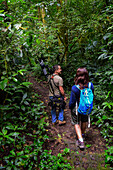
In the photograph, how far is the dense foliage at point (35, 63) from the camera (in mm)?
2564

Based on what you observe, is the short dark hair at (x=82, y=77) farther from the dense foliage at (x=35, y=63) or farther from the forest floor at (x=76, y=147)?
the forest floor at (x=76, y=147)

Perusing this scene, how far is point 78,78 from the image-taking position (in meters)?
2.91

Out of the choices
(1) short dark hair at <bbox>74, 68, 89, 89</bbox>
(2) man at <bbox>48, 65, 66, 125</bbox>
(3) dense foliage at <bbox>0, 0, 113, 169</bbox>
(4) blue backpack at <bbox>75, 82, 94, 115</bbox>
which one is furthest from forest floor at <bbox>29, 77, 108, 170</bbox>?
(1) short dark hair at <bbox>74, 68, 89, 89</bbox>

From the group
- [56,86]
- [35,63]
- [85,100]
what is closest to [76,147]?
[85,100]

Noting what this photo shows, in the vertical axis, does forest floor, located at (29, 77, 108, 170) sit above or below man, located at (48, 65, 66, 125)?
below

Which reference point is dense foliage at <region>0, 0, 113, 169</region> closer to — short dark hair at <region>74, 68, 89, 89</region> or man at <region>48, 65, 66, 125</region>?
man at <region>48, 65, 66, 125</region>

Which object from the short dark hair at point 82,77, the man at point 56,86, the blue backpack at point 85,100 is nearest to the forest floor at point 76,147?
the man at point 56,86

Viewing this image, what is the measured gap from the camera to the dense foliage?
2564mm

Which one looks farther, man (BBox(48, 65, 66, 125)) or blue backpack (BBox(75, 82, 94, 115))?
man (BBox(48, 65, 66, 125))

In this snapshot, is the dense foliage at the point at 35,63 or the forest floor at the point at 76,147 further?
the forest floor at the point at 76,147

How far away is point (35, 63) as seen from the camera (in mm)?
A: 2895

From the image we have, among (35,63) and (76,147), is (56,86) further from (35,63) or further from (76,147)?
(76,147)

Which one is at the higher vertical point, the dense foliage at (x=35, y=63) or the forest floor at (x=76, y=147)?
the dense foliage at (x=35, y=63)

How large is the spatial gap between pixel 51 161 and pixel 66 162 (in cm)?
34
